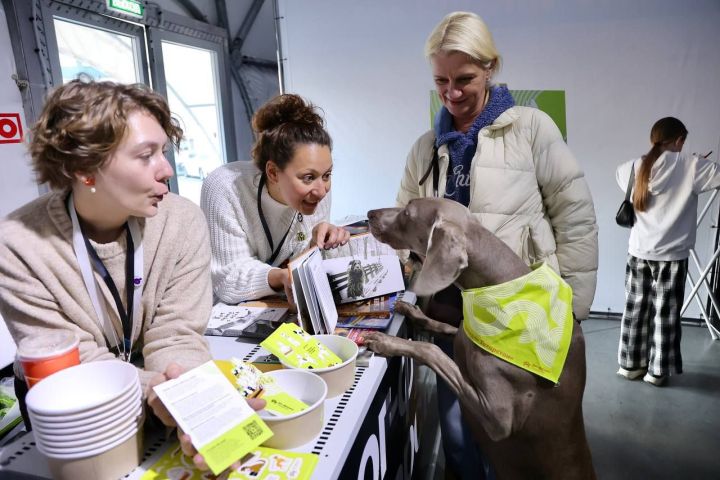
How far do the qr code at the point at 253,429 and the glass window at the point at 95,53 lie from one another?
3.25 meters

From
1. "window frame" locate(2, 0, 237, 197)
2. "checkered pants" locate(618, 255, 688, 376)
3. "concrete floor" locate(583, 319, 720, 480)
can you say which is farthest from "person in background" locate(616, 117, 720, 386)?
"window frame" locate(2, 0, 237, 197)

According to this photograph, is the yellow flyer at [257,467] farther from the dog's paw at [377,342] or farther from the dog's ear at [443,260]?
the dog's ear at [443,260]

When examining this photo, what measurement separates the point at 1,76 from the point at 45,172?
2.59 meters

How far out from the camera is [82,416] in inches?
30.2

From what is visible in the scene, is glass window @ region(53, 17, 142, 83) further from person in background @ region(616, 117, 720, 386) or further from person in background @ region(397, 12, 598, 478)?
person in background @ region(616, 117, 720, 386)

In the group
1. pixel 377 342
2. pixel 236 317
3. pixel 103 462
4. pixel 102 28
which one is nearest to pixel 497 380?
pixel 377 342

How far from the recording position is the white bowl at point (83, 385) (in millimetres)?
835

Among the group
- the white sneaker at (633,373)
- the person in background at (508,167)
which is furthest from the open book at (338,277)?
the white sneaker at (633,373)

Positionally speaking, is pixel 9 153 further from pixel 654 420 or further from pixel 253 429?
pixel 654 420

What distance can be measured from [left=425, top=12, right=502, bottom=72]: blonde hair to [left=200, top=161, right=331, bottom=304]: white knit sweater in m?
0.83

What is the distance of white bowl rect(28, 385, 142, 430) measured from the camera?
0.76 metres

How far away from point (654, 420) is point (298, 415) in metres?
2.62

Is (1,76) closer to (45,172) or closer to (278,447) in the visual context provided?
(45,172)

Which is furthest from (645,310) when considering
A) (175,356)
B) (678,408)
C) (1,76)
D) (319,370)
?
A: (1,76)
